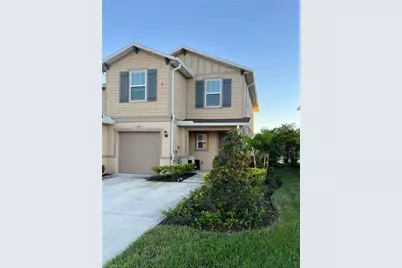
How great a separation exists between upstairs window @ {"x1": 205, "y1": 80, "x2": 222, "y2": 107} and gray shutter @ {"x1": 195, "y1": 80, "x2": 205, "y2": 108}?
215 mm

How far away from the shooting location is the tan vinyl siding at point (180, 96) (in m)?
10.7

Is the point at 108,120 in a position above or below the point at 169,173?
above

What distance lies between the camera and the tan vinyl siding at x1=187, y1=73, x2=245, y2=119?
11250mm

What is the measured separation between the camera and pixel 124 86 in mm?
10750

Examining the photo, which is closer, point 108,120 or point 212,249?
point 212,249

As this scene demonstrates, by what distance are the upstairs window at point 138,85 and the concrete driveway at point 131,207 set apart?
4.27m

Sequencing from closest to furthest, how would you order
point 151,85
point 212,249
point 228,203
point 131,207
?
point 212,249
point 228,203
point 131,207
point 151,85

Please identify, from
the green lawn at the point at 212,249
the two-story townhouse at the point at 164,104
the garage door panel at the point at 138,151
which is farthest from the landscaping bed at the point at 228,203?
the garage door panel at the point at 138,151

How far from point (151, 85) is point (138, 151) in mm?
3286

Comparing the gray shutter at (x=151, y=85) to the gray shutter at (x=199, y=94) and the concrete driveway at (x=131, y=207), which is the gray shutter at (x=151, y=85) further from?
the concrete driveway at (x=131, y=207)

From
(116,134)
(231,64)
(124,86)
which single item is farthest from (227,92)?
(116,134)

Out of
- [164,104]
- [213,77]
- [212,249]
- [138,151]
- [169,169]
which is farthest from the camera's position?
[213,77]

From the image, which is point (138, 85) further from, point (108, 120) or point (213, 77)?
point (213, 77)

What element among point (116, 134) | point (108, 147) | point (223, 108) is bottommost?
point (108, 147)
